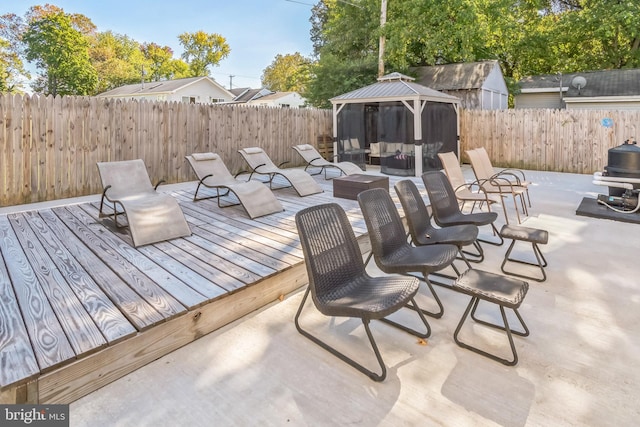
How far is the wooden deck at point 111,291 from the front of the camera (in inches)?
75.9

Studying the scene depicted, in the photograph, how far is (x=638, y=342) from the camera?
7.88 feet

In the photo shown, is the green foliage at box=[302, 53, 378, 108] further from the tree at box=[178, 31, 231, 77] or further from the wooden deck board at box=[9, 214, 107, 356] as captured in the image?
the tree at box=[178, 31, 231, 77]

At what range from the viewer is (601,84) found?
14.9m

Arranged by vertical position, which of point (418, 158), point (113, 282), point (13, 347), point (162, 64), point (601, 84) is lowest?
point (13, 347)

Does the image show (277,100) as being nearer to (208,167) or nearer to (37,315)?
(208,167)

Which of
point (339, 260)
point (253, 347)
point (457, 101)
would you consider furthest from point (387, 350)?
point (457, 101)

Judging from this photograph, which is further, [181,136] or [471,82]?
[471,82]

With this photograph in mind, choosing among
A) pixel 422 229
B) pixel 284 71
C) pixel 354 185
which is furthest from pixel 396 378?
pixel 284 71

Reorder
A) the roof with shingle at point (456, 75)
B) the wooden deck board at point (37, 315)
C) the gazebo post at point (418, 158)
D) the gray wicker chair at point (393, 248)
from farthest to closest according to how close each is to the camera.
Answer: the roof with shingle at point (456, 75) < the gazebo post at point (418, 158) < the gray wicker chair at point (393, 248) < the wooden deck board at point (37, 315)

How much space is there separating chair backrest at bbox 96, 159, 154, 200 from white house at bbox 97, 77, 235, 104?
20070 mm

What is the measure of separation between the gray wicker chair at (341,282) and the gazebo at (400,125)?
6.89 m

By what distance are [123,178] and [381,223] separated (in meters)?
3.41

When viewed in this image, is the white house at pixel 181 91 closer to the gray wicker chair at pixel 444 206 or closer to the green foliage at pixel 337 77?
the green foliage at pixel 337 77

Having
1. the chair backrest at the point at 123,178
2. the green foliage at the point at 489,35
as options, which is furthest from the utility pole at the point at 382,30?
the chair backrest at the point at 123,178
